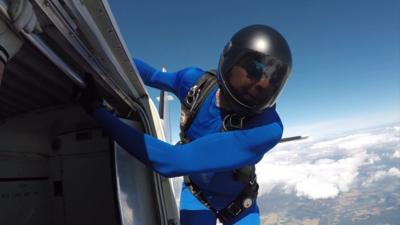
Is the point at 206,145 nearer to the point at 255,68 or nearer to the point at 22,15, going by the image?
the point at 255,68

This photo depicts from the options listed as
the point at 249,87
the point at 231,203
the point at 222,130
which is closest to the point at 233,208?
the point at 231,203

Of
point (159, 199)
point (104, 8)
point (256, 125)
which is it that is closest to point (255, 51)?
point (256, 125)

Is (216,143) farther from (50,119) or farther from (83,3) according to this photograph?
(50,119)

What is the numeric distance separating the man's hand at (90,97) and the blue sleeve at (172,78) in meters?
0.78

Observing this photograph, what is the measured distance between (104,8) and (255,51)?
938 mm

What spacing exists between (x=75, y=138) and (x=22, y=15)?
240cm

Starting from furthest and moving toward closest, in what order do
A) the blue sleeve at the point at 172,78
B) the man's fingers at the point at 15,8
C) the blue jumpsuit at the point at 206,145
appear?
the blue sleeve at the point at 172,78 → the blue jumpsuit at the point at 206,145 → the man's fingers at the point at 15,8

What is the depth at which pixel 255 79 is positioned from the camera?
7.14ft

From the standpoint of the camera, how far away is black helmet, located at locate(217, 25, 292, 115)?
7.08ft

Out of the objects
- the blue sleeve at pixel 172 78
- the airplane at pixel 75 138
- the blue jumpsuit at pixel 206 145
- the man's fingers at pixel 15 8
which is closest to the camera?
the man's fingers at pixel 15 8

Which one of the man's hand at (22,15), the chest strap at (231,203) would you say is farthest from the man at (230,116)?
the man's hand at (22,15)

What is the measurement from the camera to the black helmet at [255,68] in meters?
2.16

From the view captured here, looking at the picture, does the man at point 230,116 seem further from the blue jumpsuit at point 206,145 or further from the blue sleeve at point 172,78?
the blue sleeve at point 172,78

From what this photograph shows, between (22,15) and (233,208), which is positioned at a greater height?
(22,15)
